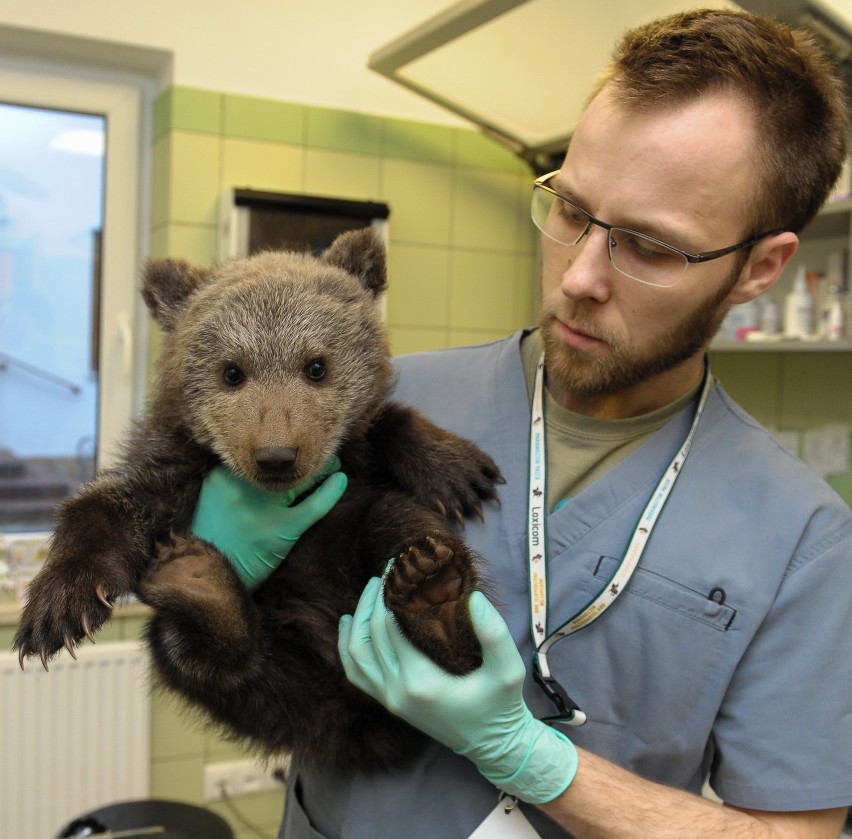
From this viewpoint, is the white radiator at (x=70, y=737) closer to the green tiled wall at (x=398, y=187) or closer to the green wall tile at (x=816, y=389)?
the green tiled wall at (x=398, y=187)

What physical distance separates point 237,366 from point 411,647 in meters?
0.59

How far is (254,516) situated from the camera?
162cm

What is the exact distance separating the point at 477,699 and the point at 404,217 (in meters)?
2.79

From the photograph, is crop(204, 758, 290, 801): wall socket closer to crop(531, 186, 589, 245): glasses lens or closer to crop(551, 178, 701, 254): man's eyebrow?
crop(531, 186, 589, 245): glasses lens

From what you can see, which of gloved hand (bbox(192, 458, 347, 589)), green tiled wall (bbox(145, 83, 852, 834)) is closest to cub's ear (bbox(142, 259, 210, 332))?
gloved hand (bbox(192, 458, 347, 589))

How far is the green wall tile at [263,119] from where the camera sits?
3449 millimetres

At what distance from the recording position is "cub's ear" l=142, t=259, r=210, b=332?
5.69 ft

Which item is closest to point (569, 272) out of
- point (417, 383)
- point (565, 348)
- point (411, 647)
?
point (565, 348)

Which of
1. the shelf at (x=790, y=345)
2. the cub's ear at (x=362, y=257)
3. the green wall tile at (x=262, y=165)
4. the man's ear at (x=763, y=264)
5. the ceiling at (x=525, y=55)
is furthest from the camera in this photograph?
the green wall tile at (x=262, y=165)

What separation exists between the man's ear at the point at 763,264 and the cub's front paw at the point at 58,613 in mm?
1281

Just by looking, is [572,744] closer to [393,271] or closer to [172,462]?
[172,462]

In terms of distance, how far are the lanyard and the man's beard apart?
0.40 ft

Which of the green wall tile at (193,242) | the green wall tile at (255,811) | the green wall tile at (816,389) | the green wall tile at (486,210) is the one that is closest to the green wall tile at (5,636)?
the green wall tile at (255,811)

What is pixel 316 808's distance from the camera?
5.55ft
